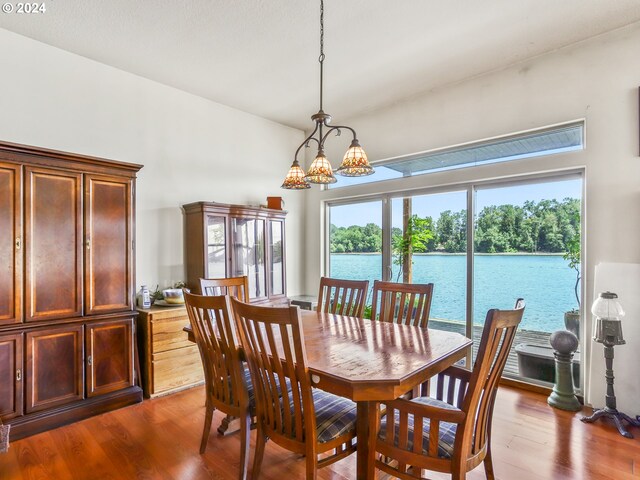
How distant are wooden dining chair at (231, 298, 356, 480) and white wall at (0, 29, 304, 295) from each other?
7.66 feet

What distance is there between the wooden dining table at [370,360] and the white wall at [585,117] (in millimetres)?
1796

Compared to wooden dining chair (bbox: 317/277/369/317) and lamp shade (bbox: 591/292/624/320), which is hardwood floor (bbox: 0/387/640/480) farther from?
wooden dining chair (bbox: 317/277/369/317)

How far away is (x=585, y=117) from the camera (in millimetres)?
2951

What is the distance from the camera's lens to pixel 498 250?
3.56 meters

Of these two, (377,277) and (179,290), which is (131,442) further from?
(377,277)

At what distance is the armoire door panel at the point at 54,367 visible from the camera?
2531 mm

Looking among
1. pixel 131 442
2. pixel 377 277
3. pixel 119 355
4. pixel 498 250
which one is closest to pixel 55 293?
pixel 119 355

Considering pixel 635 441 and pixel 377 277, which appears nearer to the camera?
pixel 635 441

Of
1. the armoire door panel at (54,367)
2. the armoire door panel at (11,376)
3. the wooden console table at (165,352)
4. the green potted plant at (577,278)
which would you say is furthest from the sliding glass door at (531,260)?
the armoire door panel at (11,376)

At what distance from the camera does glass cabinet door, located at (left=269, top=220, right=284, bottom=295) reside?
4336 millimetres

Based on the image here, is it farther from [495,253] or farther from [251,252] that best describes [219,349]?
[495,253]

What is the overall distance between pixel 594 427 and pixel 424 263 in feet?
6.65

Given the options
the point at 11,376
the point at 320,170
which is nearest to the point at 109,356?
the point at 11,376

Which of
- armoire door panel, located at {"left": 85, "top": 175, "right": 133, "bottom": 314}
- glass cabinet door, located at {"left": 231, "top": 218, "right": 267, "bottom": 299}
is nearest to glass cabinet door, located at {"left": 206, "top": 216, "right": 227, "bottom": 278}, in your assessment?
glass cabinet door, located at {"left": 231, "top": 218, "right": 267, "bottom": 299}
